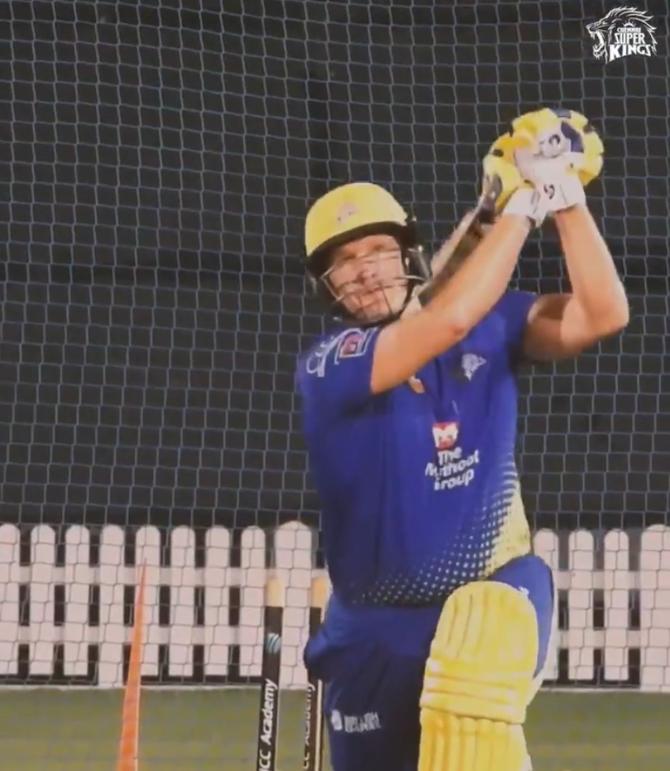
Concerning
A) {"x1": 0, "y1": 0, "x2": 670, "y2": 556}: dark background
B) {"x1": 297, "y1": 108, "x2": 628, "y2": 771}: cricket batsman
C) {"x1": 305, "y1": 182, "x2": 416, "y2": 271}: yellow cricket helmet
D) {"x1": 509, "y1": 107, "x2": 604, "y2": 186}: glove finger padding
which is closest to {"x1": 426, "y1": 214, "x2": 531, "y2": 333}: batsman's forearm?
{"x1": 297, "y1": 108, "x2": 628, "y2": 771}: cricket batsman

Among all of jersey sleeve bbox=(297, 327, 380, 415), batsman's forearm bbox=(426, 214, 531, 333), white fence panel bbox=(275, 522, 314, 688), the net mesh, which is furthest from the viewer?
the net mesh

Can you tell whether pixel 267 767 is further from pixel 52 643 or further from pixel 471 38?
pixel 471 38

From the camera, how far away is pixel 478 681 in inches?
127

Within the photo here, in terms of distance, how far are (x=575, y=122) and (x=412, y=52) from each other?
6.61m

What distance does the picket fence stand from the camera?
9.21 metres

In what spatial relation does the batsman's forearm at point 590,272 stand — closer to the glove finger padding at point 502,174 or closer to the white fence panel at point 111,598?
the glove finger padding at point 502,174

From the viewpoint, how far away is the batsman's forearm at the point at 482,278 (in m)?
3.15

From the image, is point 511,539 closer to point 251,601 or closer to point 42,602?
point 251,601

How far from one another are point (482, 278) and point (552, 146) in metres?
0.27

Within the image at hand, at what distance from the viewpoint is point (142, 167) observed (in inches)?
383

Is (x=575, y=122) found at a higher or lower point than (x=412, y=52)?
lower

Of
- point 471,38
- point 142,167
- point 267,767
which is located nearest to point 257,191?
point 142,167

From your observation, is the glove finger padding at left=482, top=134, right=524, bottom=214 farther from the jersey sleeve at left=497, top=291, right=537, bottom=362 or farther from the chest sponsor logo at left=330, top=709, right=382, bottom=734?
the chest sponsor logo at left=330, top=709, right=382, bottom=734

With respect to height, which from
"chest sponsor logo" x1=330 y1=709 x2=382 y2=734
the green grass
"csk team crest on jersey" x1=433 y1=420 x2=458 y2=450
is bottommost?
the green grass
